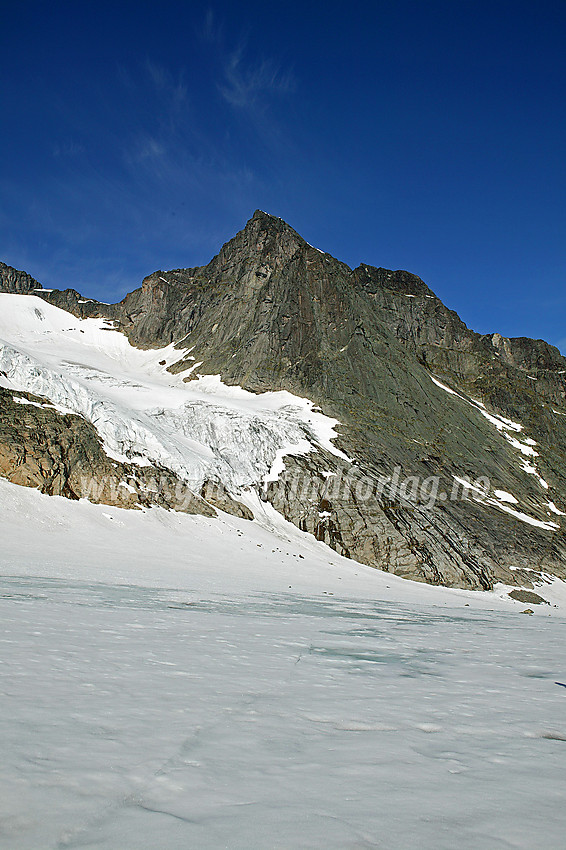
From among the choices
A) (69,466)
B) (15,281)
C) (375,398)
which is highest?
(15,281)

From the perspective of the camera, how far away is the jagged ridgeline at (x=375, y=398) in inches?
1490

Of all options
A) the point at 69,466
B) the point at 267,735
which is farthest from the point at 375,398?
the point at 267,735

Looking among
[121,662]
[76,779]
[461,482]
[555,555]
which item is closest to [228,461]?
[461,482]

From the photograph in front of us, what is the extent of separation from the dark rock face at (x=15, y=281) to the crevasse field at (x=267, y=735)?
11858 centimetres

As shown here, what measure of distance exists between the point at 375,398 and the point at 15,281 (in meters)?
89.6

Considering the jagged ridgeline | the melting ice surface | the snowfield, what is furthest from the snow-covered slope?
the melting ice surface

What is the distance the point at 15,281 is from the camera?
111 metres

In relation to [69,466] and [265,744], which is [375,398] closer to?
[69,466]

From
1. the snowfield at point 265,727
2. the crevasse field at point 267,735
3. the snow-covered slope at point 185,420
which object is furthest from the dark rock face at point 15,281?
the crevasse field at point 267,735

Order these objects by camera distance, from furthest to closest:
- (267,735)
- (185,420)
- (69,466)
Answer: (185,420)
(69,466)
(267,735)

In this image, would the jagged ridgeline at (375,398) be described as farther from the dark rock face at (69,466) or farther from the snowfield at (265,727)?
the snowfield at (265,727)

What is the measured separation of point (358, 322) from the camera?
67.9 m

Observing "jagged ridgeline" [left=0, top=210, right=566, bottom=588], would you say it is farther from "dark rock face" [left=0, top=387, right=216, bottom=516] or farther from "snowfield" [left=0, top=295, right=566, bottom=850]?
"snowfield" [left=0, top=295, right=566, bottom=850]

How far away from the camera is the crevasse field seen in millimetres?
2186
